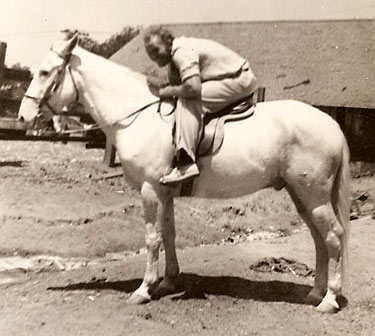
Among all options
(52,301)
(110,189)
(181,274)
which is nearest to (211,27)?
(110,189)

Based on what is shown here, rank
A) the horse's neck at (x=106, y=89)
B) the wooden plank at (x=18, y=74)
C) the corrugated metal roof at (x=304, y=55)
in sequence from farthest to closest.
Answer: the corrugated metal roof at (x=304, y=55), the wooden plank at (x=18, y=74), the horse's neck at (x=106, y=89)

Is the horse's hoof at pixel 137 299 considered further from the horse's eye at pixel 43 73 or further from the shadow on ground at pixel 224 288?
the horse's eye at pixel 43 73

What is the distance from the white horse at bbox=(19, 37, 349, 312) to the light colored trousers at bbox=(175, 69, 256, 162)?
14 centimetres

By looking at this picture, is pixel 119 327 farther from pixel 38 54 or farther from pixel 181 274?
pixel 38 54

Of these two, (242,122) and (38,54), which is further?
(38,54)

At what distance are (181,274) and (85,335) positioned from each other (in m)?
1.33

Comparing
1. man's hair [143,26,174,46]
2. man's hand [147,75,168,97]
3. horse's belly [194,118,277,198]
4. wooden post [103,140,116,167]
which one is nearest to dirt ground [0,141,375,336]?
wooden post [103,140,116,167]

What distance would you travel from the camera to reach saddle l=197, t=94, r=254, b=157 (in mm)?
3729

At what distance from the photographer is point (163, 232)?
402 centimetres

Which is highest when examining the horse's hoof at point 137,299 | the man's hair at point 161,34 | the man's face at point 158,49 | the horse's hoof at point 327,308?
the man's hair at point 161,34

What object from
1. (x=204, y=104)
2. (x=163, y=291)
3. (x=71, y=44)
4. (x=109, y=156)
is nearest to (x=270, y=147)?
(x=204, y=104)

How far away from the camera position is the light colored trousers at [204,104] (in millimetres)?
3584

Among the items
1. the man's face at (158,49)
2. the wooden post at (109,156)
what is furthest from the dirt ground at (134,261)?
the man's face at (158,49)

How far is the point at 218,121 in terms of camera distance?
149 inches
